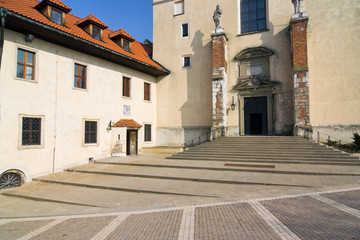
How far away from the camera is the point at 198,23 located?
2006 cm

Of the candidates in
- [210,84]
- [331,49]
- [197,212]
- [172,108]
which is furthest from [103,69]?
[331,49]

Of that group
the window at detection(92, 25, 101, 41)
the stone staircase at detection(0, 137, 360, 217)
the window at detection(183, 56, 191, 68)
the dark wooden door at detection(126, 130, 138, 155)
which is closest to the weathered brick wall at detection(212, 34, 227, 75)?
the window at detection(183, 56, 191, 68)

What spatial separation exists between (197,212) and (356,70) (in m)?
16.4

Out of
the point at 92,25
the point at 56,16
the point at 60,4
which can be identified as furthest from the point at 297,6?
the point at 56,16

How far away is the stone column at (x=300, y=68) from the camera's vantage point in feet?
48.7

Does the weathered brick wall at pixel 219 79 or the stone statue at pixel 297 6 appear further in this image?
the weathered brick wall at pixel 219 79

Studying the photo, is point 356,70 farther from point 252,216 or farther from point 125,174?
point 125,174

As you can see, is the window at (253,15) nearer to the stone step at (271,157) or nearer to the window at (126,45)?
the window at (126,45)

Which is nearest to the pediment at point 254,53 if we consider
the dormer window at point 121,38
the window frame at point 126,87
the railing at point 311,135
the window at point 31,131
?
the railing at point 311,135

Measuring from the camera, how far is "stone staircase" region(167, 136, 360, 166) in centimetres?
1146

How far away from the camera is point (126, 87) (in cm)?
1733

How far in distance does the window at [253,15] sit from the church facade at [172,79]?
0.28 ft

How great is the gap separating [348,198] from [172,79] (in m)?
16.6

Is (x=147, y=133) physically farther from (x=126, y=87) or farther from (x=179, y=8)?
(x=179, y=8)
